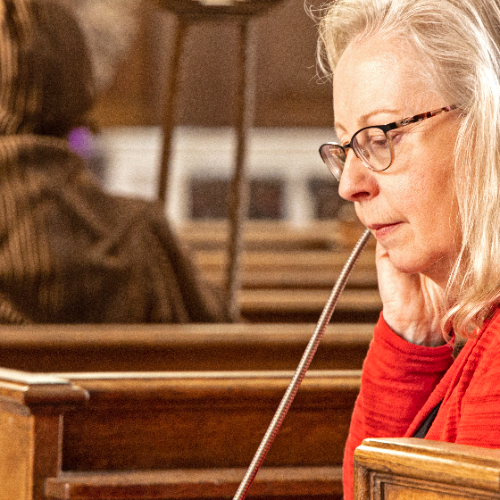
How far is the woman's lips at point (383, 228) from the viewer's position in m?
1.06

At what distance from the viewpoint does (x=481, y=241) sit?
982 millimetres

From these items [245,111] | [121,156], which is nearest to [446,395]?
[245,111]

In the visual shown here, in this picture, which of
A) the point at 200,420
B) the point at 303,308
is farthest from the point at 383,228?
the point at 303,308

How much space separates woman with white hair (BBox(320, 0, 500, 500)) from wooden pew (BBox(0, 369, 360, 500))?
1.44 ft

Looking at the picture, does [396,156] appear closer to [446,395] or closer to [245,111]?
[446,395]

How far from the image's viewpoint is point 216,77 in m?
9.40

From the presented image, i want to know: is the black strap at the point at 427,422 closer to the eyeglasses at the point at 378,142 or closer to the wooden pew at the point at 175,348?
the eyeglasses at the point at 378,142

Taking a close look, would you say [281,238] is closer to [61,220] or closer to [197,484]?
[61,220]

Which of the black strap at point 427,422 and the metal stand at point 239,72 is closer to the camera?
the black strap at point 427,422

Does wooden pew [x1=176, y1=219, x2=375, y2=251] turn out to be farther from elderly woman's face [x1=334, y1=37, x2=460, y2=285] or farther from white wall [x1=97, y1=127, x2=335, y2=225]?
elderly woman's face [x1=334, y1=37, x2=460, y2=285]

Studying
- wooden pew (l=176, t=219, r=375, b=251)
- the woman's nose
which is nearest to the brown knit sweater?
the woman's nose

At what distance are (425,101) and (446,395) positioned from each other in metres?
0.34

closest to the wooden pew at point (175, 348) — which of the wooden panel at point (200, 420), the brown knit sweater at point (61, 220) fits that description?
the brown knit sweater at point (61, 220)

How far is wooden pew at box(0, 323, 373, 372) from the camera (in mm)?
2084
